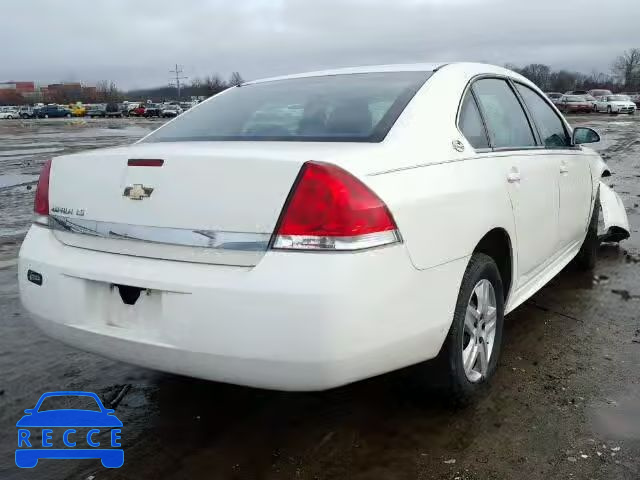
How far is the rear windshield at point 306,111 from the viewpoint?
2719 millimetres

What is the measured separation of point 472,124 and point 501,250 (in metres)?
0.65

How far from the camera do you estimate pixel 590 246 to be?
4.97 metres

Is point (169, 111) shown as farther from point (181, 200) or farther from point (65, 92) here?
point (65, 92)

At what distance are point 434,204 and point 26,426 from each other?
81.6 inches

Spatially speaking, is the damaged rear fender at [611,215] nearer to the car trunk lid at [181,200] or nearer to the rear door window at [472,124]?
the rear door window at [472,124]

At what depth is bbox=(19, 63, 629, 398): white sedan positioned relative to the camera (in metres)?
2.13

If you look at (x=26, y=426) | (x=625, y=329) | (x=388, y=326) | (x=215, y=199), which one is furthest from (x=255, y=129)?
(x=625, y=329)

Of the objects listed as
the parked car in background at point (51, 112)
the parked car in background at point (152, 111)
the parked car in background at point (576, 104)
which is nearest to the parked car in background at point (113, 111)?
the parked car in background at point (51, 112)

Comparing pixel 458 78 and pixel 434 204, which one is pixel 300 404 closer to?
pixel 434 204

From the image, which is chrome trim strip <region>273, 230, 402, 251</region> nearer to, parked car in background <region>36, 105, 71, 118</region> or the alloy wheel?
the alloy wheel

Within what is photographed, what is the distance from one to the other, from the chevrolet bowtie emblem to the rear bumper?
0.80 ft

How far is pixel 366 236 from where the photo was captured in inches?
85.3

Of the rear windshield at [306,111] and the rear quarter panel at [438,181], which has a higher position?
the rear windshield at [306,111]

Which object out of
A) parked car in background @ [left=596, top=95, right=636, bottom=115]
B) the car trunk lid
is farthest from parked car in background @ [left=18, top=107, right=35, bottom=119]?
the car trunk lid
